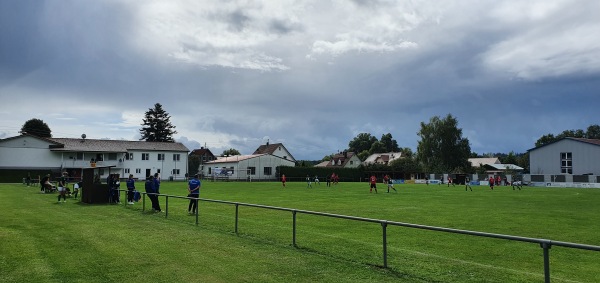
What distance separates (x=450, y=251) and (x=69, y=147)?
78.1 m

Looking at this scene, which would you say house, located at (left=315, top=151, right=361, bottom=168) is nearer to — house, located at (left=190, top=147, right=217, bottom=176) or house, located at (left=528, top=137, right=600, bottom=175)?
house, located at (left=190, top=147, right=217, bottom=176)

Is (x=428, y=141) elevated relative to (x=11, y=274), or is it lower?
elevated

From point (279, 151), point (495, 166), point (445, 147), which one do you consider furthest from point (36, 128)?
point (495, 166)

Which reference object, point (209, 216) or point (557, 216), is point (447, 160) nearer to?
point (557, 216)

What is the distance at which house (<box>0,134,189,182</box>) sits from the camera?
232 ft

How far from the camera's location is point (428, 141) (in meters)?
97.2

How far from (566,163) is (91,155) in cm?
8336

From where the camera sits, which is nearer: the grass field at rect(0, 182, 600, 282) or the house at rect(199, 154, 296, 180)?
the grass field at rect(0, 182, 600, 282)

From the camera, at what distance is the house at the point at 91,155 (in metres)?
70.8

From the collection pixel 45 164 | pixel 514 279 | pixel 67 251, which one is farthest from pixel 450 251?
pixel 45 164

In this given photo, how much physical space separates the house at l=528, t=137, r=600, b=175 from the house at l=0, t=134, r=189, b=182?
6720 cm

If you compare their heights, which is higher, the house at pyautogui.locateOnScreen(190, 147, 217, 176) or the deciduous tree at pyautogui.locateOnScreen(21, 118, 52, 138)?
the deciduous tree at pyautogui.locateOnScreen(21, 118, 52, 138)

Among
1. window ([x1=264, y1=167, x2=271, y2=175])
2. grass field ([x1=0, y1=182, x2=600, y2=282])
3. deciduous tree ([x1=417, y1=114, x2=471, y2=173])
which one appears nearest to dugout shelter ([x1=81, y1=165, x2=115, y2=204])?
grass field ([x1=0, y1=182, x2=600, y2=282])

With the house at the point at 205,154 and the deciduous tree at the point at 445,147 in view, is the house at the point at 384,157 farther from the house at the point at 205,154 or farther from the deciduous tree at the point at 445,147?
the house at the point at 205,154
